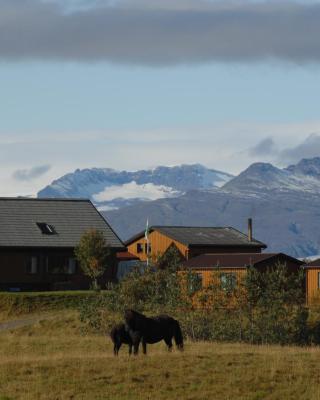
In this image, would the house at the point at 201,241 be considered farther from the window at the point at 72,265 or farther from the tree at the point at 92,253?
the tree at the point at 92,253

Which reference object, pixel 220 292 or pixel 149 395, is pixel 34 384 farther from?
pixel 220 292

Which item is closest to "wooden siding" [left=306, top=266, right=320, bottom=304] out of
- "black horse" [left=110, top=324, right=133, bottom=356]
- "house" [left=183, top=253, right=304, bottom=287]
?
"house" [left=183, top=253, right=304, bottom=287]

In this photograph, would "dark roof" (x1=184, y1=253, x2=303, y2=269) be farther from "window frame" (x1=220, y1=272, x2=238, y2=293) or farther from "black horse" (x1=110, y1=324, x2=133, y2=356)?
"black horse" (x1=110, y1=324, x2=133, y2=356)

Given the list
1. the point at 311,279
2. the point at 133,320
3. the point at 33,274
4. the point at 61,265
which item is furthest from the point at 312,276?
the point at 133,320

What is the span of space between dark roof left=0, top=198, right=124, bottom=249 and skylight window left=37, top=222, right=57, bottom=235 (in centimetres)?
22

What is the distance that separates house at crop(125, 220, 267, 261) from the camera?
400 feet

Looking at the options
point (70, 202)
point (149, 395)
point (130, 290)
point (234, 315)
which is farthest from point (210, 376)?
point (70, 202)

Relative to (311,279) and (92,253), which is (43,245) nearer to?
(92,253)

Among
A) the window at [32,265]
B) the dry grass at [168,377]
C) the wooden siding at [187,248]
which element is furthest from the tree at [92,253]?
the dry grass at [168,377]

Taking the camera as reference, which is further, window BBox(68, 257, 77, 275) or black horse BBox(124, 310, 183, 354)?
window BBox(68, 257, 77, 275)

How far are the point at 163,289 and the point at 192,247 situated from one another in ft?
153

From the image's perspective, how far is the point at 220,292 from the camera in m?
70.4

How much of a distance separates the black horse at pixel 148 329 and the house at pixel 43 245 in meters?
56.7

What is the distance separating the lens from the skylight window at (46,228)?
4232 inches
